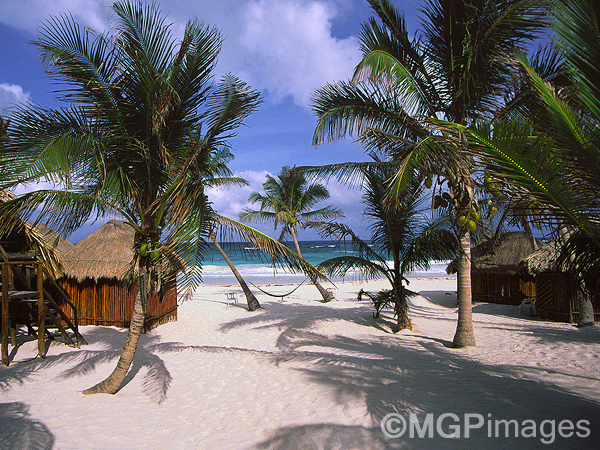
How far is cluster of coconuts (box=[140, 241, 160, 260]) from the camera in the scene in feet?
13.2

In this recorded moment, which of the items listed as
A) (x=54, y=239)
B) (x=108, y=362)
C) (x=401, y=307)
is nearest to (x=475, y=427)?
(x=401, y=307)

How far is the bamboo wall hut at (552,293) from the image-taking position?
880cm

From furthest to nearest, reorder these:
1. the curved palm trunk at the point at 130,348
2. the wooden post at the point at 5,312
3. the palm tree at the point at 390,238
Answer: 1. the palm tree at the point at 390,238
2. the wooden post at the point at 5,312
3. the curved palm trunk at the point at 130,348

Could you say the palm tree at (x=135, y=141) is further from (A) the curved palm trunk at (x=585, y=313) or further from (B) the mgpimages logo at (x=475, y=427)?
(A) the curved palm trunk at (x=585, y=313)

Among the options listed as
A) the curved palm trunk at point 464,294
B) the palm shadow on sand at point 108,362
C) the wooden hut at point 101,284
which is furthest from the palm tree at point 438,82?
the wooden hut at point 101,284

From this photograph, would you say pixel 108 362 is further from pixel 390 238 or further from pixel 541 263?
pixel 541 263

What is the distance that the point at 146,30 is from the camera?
4.01 metres

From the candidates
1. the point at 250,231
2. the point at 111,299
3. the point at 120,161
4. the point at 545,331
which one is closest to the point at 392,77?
the point at 250,231

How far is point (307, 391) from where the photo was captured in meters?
4.31

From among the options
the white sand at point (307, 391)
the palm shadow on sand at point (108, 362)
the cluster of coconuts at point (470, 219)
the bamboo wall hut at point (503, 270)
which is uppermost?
the cluster of coconuts at point (470, 219)

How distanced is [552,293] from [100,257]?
1212 cm

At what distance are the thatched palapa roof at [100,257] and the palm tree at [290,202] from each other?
6017 millimetres

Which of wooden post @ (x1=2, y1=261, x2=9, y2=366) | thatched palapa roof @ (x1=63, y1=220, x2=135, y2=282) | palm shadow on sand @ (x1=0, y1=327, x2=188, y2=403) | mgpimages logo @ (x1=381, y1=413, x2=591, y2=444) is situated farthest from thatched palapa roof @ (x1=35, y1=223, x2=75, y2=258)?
mgpimages logo @ (x1=381, y1=413, x2=591, y2=444)

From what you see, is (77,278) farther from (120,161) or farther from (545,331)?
(545,331)
